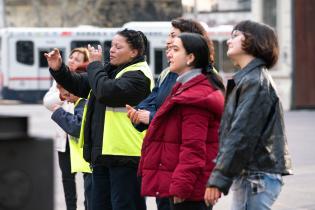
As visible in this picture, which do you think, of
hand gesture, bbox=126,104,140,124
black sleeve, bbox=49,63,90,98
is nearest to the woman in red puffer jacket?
hand gesture, bbox=126,104,140,124

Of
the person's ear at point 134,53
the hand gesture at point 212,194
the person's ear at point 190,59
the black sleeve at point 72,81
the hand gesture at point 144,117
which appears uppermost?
the person's ear at point 190,59

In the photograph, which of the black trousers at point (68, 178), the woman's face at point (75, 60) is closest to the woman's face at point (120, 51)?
the woman's face at point (75, 60)

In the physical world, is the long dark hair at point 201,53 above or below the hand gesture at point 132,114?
above

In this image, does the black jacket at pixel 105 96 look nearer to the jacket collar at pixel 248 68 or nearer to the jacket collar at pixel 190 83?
the jacket collar at pixel 190 83

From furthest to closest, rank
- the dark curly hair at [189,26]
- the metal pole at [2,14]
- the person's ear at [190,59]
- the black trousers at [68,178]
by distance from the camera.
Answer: the metal pole at [2,14], the black trousers at [68,178], the dark curly hair at [189,26], the person's ear at [190,59]

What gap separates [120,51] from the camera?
6.59 metres

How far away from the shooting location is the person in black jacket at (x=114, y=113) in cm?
639

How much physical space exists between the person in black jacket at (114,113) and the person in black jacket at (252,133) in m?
1.67

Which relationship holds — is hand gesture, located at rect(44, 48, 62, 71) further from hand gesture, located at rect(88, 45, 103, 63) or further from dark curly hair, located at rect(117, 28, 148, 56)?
dark curly hair, located at rect(117, 28, 148, 56)

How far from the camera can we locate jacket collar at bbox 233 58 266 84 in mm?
4777

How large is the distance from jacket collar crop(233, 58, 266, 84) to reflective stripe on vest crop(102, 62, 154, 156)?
180 cm

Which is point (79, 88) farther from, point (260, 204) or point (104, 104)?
point (260, 204)

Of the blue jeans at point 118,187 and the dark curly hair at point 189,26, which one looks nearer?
the dark curly hair at point 189,26

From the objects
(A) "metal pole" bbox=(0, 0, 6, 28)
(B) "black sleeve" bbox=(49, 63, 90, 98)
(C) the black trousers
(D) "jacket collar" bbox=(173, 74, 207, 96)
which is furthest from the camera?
(A) "metal pole" bbox=(0, 0, 6, 28)
